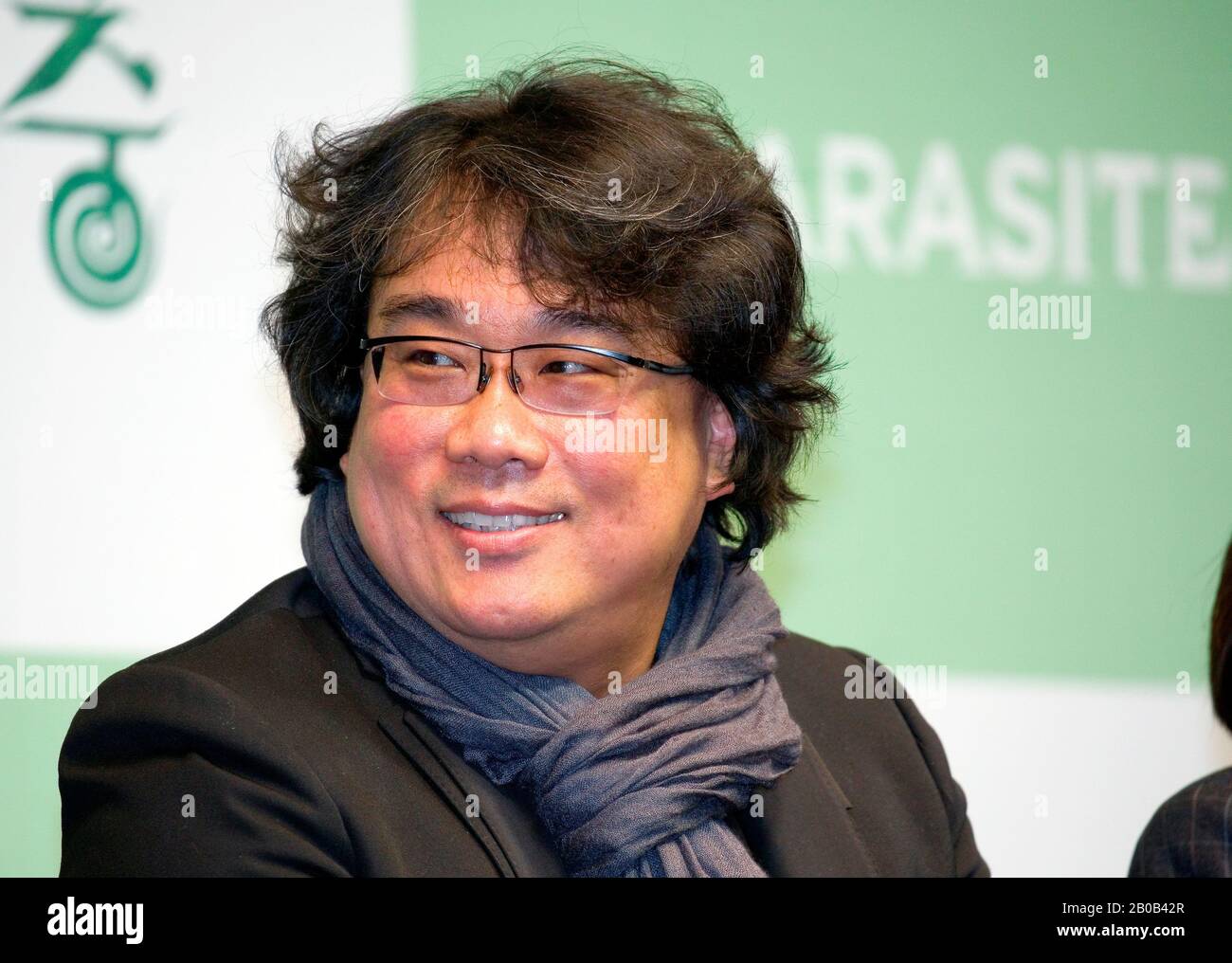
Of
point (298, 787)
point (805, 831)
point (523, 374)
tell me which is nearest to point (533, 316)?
point (523, 374)

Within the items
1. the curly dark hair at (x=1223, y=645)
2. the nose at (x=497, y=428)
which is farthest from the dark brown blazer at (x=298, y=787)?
the curly dark hair at (x=1223, y=645)

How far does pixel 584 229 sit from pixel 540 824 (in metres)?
0.71

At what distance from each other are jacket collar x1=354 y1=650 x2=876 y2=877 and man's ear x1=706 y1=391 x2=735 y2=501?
14.3 inches

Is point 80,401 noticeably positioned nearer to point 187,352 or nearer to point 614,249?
point 187,352

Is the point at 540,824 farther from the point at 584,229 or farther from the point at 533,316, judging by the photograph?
the point at 584,229

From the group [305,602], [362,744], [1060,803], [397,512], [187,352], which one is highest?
[187,352]

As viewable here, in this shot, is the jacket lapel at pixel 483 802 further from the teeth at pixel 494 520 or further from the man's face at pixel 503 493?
the teeth at pixel 494 520

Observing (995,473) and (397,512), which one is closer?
(397,512)

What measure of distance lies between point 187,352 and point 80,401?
18cm

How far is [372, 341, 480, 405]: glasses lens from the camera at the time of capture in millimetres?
1784

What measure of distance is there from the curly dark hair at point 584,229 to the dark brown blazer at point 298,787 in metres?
0.36

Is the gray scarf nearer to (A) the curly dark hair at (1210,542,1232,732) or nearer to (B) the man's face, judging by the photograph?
(B) the man's face
